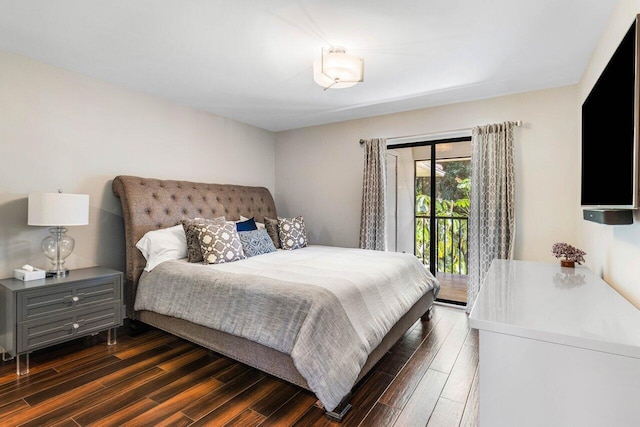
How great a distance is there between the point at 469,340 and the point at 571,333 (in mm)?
1956

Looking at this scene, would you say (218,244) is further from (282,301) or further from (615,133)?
(615,133)

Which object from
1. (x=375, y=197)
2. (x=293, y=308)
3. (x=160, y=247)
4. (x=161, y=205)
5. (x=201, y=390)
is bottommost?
(x=201, y=390)

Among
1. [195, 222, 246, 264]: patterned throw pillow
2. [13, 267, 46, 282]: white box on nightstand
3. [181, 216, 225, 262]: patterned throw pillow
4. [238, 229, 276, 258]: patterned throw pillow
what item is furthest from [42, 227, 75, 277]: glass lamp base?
[238, 229, 276, 258]: patterned throw pillow

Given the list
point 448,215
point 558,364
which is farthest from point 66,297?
point 448,215

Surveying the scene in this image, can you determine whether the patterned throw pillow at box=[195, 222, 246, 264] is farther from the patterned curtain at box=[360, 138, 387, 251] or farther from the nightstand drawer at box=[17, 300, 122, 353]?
the patterned curtain at box=[360, 138, 387, 251]

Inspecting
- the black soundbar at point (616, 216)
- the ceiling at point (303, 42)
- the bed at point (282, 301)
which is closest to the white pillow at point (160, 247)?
the bed at point (282, 301)

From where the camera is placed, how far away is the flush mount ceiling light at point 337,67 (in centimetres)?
219

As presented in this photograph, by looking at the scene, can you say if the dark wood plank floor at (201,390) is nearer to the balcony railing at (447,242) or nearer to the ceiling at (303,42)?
the balcony railing at (447,242)

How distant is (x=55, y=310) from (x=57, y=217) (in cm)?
69

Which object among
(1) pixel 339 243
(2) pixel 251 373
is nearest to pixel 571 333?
(2) pixel 251 373

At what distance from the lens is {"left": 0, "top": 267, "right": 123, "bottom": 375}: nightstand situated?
2178 mm

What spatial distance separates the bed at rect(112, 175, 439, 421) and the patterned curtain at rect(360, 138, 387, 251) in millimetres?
753

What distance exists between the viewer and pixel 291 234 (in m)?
3.77

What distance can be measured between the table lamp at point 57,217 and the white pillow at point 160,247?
20.0 inches
